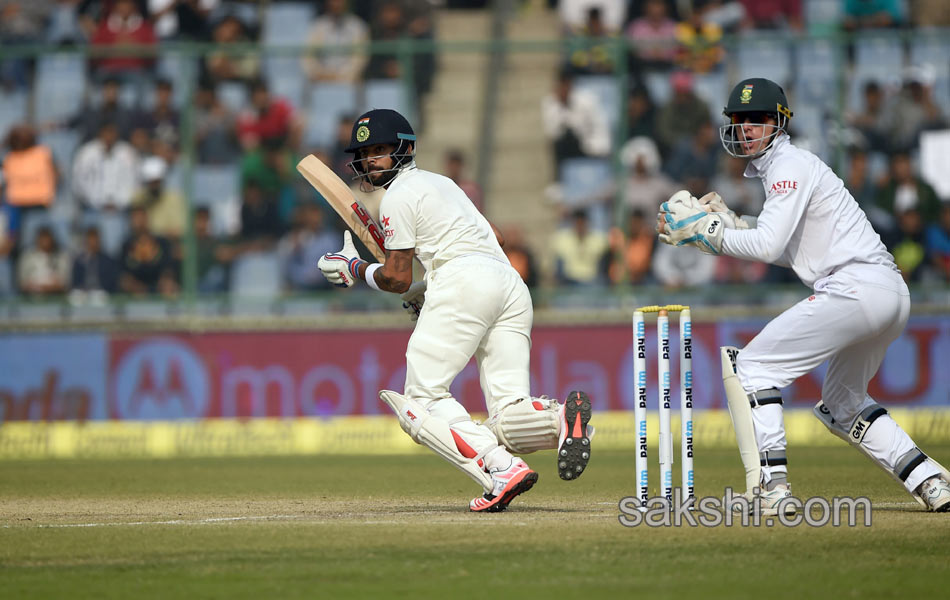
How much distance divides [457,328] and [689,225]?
1.27 meters

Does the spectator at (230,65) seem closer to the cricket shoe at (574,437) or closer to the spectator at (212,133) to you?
the spectator at (212,133)

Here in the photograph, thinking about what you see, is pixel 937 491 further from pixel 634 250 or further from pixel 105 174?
pixel 105 174

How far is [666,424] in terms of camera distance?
637 cm

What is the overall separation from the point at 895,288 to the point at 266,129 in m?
9.94

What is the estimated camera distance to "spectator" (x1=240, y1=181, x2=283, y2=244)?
48.7 feet

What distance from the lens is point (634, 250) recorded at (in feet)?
47.4

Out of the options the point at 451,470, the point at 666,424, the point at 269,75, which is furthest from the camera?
the point at 269,75

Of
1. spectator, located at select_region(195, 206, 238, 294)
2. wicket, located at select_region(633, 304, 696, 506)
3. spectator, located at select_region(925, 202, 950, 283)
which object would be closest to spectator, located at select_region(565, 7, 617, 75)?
spectator, located at select_region(925, 202, 950, 283)

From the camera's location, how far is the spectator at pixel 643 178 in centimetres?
1460

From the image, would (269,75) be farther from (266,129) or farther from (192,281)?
(192,281)

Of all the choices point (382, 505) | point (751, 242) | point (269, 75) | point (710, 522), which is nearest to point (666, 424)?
point (710, 522)

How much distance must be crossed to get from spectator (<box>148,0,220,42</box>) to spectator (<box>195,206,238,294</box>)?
3.44 metres

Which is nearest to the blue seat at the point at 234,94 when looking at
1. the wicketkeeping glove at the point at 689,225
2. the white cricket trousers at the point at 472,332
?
the white cricket trousers at the point at 472,332
